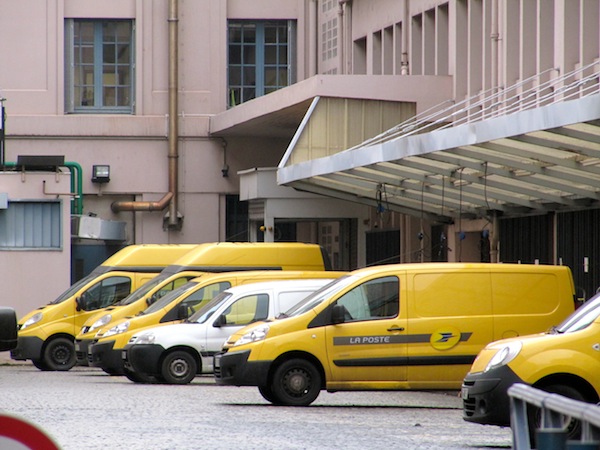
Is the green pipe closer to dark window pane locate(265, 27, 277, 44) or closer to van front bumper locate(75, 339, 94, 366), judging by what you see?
dark window pane locate(265, 27, 277, 44)

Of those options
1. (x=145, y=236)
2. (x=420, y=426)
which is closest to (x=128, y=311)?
(x=420, y=426)

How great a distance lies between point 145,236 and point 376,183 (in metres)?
14.2

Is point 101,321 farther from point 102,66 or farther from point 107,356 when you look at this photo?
point 102,66

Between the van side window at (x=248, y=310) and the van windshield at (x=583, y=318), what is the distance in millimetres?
8141

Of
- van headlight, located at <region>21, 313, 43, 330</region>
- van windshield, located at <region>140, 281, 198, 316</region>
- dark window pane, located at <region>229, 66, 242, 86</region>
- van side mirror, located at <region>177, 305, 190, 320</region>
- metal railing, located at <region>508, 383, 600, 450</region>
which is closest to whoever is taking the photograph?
metal railing, located at <region>508, 383, 600, 450</region>

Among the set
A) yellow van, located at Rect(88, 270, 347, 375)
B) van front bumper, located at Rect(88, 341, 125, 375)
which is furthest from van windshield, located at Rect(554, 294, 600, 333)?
van front bumper, located at Rect(88, 341, 125, 375)

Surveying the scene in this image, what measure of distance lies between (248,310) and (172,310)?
2.14 meters

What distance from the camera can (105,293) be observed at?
2736 cm

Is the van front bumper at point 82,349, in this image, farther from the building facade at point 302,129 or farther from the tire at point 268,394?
the tire at point 268,394

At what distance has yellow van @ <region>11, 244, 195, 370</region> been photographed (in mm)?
26938

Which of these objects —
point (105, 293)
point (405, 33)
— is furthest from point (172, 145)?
point (105, 293)

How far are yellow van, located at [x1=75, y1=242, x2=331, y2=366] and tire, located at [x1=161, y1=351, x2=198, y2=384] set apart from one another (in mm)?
3279

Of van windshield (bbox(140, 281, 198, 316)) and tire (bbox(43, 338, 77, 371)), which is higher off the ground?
van windshield (bbox(140, 281, 198, 316))

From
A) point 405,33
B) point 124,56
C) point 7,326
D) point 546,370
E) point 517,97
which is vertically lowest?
point 546,370
